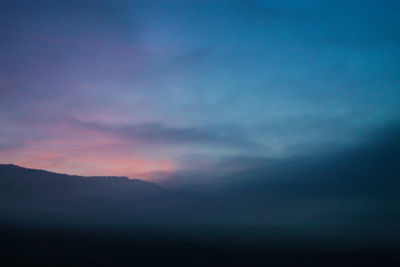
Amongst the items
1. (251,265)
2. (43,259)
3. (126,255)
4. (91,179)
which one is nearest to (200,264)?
(251,265)

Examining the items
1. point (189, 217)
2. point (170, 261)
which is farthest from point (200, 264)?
point (189, 217)

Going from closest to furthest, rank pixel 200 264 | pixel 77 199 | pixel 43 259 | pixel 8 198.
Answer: pixel 43 259 < pixel 200 264 < pixel 8 198 < pixel 77 199

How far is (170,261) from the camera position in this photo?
22.6 meters

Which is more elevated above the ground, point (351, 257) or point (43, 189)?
point (43, 189)

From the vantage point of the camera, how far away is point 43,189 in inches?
3324

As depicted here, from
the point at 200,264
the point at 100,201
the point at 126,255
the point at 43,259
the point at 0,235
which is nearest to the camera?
the point at 43,259

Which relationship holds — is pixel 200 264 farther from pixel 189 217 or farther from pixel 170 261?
pixel 189 217

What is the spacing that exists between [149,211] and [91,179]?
79.8ft

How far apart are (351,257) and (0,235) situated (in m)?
28.2

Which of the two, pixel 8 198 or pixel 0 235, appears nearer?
pixel 0 235

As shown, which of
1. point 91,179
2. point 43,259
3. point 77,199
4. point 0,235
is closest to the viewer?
point 43,259

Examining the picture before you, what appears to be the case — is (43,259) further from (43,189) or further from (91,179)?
(91,179)

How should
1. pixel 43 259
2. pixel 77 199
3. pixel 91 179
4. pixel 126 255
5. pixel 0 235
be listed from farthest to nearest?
pixel 91 179, pixel 77 199, pixel 0 235, pixel 126 255, pixel 43 259

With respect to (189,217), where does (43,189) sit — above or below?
above
